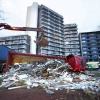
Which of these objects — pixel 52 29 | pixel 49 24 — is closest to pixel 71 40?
pixel 52 29

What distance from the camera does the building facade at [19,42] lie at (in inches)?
2788

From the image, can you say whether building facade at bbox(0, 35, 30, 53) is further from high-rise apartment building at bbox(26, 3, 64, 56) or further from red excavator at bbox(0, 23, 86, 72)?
red excavator at bbox(0, 23, 86, 72)

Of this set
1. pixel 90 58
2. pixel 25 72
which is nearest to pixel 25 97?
pixel 25 72

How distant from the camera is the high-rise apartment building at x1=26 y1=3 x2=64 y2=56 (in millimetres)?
76713

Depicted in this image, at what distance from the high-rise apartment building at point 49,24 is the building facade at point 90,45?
42.3 feet

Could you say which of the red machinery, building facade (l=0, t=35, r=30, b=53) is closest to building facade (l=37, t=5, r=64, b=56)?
building facade (l=0, t=35, r=30, b=53)

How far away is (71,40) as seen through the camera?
8775cm

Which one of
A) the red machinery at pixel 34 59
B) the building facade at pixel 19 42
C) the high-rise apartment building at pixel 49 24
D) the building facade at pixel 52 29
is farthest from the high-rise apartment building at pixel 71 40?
the red machinery at pixel 34 59

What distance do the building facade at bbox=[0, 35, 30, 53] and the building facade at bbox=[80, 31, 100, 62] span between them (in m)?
31.8

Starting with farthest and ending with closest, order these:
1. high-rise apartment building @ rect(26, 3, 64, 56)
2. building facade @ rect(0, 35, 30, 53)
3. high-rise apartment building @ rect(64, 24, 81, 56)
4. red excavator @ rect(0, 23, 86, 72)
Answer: high-rise apartment building @ rect(64, 24, 81, 56)
high-rise apartment building @ rect(26, 3, 64, 56)
building facade @ rect(0, 35, 30, 53)
red excavator @ rect(0, 23, 86, 72)

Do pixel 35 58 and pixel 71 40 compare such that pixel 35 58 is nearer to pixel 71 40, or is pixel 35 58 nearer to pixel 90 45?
pixel 71 40

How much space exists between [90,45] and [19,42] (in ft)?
129

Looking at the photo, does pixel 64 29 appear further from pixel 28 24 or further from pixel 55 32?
pixel 28 24

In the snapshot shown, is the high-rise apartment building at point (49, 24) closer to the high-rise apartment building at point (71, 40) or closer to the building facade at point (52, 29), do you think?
the building facade at point (52, 29)
